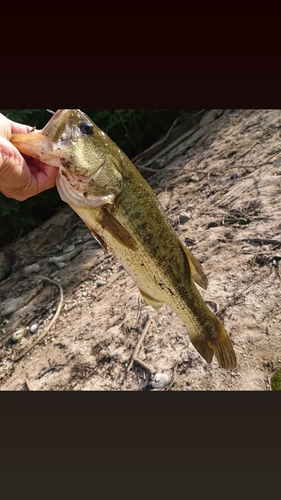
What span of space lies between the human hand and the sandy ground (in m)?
1.58

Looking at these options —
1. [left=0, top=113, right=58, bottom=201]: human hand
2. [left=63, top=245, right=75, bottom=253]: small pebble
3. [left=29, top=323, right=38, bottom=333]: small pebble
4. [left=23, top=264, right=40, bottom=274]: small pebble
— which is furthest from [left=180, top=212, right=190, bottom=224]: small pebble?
[left=0, top=113, right=58, bottom=201]: human hand

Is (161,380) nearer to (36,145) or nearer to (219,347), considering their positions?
(219,347)

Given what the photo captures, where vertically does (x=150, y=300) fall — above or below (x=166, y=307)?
above

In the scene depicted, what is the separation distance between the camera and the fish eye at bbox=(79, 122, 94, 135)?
5.31ft

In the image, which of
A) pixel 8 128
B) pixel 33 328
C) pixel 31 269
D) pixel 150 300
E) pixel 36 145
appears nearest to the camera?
pixel 36 145

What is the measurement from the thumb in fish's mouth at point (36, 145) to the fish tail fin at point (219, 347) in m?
0.99

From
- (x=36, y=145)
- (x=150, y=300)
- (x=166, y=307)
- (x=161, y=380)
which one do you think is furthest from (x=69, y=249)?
(x=36, y=145)

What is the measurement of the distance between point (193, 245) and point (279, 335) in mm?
1272

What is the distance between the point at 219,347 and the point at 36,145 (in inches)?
44.0

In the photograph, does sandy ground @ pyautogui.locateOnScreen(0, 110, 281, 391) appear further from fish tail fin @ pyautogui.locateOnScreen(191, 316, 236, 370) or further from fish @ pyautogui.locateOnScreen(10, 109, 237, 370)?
fish @ pyautogui.locateOnScreen(10, 109, 237, 370)

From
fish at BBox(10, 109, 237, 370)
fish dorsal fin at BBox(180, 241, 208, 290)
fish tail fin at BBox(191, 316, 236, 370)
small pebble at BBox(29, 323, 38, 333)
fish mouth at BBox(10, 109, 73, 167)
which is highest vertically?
fish mouth at BBox(10, 109, 73, 167)

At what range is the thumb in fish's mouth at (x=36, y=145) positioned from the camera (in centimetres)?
154

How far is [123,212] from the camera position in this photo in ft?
5.66

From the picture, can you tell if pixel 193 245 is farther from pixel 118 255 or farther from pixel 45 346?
pixel 118 255
